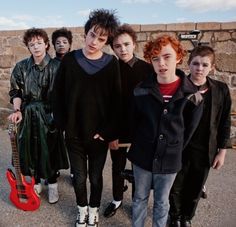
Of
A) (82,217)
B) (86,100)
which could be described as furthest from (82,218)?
(86,100)

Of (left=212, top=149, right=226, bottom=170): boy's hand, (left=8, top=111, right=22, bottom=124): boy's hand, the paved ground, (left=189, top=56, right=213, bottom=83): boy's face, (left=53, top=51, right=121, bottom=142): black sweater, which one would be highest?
(left=189, top=56, right=213, bottom=83): boy's face

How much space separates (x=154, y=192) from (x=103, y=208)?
3.08 feet

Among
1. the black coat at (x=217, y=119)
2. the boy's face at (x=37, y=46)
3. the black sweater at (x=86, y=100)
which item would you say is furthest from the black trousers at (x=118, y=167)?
the boy's face at (x=37, y=46)

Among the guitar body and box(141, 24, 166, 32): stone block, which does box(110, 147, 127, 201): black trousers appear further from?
box(141, 24, 166, 32): stone block

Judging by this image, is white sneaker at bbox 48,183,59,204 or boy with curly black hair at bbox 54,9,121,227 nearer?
boy with curly black hair at bbox 54,9,121,227

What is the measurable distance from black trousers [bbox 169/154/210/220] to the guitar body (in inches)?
53.1

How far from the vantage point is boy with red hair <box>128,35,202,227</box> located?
194 cm

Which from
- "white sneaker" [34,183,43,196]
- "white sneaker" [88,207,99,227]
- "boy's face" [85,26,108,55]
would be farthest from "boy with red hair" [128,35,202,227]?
"white sneaker" [34,183,43,196]

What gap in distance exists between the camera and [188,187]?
2.47 m

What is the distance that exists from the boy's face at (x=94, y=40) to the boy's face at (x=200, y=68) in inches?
29.0

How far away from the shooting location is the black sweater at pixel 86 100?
2.18 meters

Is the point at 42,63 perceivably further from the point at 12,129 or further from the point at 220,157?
the point at 220,157

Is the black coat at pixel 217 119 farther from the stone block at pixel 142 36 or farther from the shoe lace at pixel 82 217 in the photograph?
the stone block at pixel 142 36

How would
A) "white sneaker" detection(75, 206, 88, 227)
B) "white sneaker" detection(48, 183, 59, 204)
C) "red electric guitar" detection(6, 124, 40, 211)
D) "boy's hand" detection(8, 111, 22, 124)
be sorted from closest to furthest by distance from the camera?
"white sneaker" detection(75, 206, 88, 227) < "boy's hand" detection(8, 111, 22, 124) < "red electric guitar" detection(6, 124, 40, 211) < "white sneaker" detection(48, 183, 59, 204)
